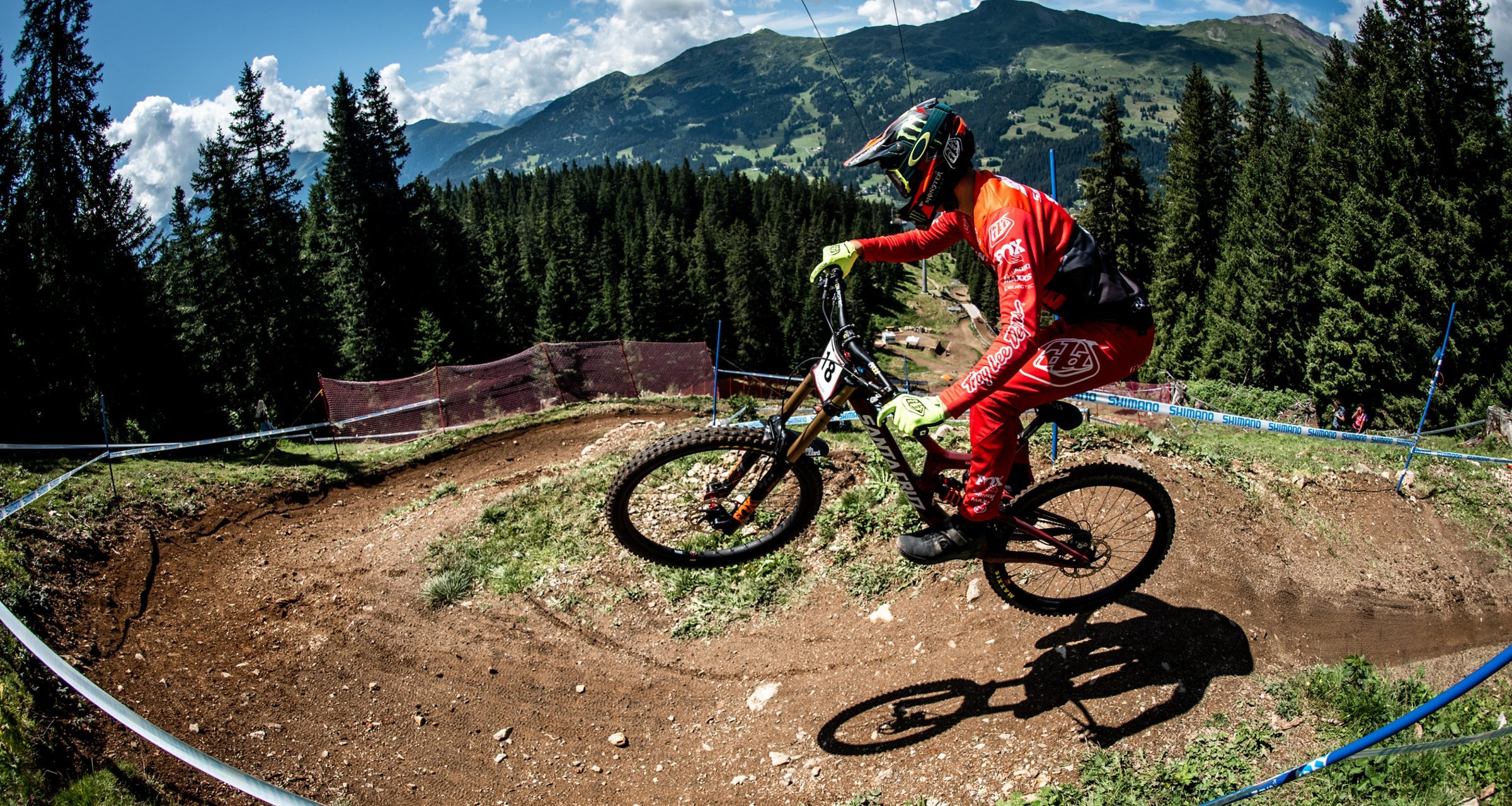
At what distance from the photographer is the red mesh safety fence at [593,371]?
2417 centimetres

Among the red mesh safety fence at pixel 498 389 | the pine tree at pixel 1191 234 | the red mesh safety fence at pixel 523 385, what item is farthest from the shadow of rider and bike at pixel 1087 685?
the pine tree at pixel 1191 234

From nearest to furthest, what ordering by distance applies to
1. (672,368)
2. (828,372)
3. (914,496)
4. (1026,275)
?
(1026,275), (828,372), (914,496), (672,368)

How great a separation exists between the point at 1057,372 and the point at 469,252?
68.9 metres

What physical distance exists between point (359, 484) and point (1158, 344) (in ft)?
168

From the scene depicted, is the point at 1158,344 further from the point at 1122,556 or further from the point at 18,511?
the point at 18,511

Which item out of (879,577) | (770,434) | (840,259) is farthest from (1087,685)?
(840,259)

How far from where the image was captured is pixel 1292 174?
133ft

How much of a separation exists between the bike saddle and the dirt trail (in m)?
2.34

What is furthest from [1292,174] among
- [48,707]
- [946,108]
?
[48,707]

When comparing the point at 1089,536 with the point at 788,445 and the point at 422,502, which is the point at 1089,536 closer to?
the point at 788,445

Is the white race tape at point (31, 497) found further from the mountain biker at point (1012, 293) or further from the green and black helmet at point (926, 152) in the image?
the green and black helmet at point (926, 152)

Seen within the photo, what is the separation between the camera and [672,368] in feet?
82.2

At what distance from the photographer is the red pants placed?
16.9ft

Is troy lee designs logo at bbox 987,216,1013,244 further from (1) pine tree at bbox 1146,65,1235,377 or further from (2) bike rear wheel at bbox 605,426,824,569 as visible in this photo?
(1) pine tree at bbox 1146,65,1235,377
